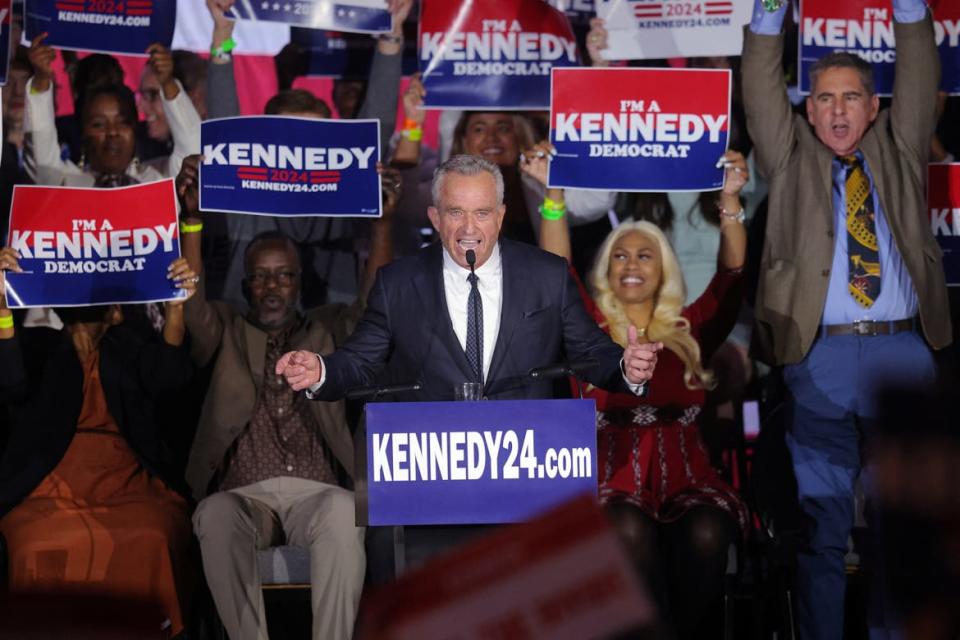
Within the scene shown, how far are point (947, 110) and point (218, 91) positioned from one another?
9.99 feet

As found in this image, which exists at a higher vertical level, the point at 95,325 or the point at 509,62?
the point at 509,62

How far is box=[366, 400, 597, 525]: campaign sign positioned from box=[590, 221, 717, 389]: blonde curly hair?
1.60 m

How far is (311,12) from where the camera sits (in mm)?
5934

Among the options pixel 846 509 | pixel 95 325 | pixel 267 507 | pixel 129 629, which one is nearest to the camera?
pixel 129 629

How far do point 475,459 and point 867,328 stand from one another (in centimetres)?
195

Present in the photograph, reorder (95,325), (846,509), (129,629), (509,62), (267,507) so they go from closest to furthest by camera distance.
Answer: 1. (129,629)
2. (846,509)
3. (267,507)
4. (95,325)
5. (509,62)

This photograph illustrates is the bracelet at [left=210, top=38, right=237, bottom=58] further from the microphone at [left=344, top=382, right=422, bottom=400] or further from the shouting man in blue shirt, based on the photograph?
the microphone at [left=344, top=382, right=422, bottom=400]

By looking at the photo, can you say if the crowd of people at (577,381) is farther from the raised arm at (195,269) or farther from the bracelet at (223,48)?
the bracelet at (223,48)

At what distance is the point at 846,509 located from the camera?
4.83 m

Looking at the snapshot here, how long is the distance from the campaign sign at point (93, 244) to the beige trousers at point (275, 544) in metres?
0.87

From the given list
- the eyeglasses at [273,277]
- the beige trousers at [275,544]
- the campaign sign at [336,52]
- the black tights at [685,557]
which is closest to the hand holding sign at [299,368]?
the beige trousers at [275,544]

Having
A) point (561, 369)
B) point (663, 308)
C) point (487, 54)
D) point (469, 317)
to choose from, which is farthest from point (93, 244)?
point (561, 369)

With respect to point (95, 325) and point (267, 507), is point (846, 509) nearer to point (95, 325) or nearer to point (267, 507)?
point (267, 507)

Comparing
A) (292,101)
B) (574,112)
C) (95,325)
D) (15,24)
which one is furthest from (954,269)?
(15,24)
